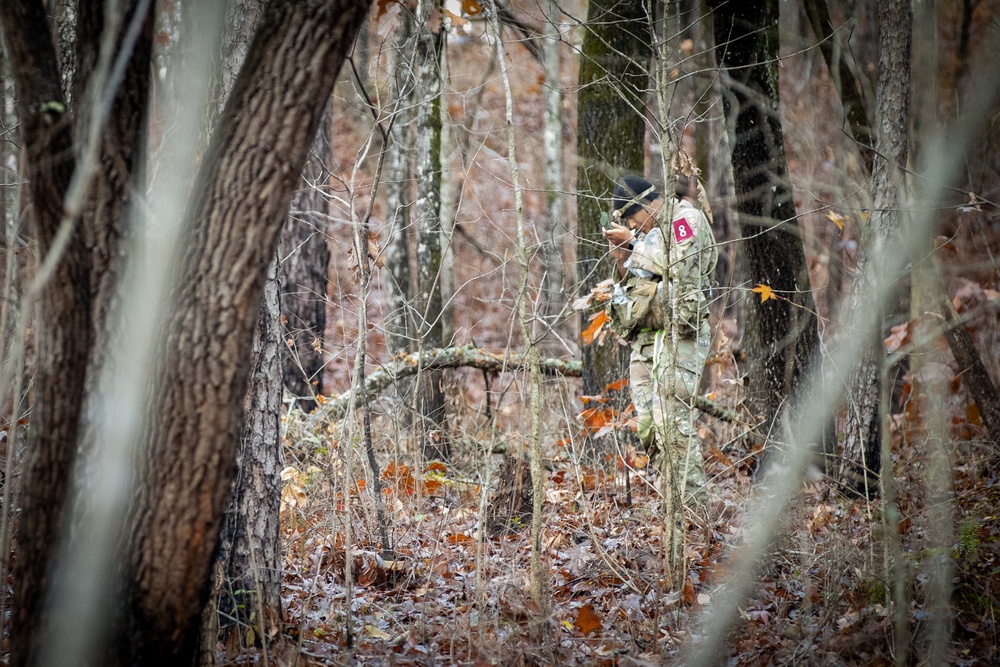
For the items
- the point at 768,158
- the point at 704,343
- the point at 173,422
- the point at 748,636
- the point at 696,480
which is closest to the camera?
the point at 173,422

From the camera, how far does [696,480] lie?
17.0 feet

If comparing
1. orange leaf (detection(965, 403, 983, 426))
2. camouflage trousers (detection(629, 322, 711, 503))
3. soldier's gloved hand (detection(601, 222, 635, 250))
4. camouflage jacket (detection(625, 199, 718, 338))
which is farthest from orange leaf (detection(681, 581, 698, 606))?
orange leaf (detection(965, 403, 983, 426))

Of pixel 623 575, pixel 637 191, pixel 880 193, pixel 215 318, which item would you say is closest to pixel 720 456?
pixel 623 575

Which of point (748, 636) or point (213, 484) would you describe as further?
point (748, 636)

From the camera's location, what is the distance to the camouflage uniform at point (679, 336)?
4.60 m

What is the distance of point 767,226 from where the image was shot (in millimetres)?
6219

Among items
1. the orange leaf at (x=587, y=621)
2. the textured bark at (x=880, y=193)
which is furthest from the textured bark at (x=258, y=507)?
the textured bark at (x=880, y=193)

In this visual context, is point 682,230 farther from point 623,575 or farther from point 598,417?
point 623,575

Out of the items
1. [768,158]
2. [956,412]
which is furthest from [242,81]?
[956,412]

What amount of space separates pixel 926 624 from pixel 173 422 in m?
3.09

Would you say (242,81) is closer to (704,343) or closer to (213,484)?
(213,484)

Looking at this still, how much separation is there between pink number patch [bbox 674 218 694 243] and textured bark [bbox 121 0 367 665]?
2.68 meters

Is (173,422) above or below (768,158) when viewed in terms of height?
below

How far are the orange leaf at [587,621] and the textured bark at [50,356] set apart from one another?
2265mm
